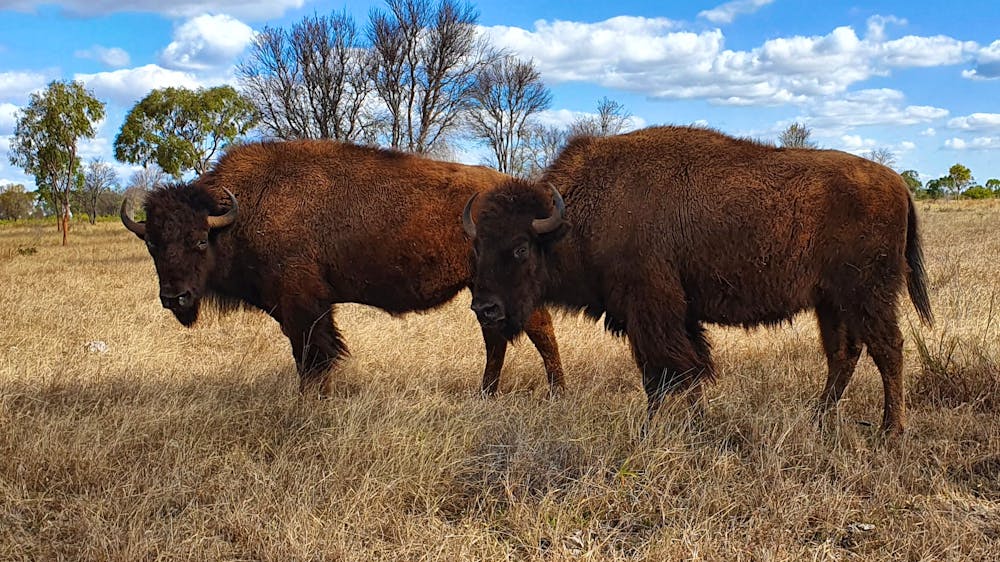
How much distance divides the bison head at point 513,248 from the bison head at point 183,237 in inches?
95.3

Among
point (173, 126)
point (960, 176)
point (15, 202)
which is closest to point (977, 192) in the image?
point (960, 176)

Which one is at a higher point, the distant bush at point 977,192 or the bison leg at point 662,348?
the distant bush at point 977,192

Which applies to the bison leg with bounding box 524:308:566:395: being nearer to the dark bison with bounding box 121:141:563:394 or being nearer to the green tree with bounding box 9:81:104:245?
the dark bison with bounding box 121:141:563:394

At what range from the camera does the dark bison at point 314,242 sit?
252 inches

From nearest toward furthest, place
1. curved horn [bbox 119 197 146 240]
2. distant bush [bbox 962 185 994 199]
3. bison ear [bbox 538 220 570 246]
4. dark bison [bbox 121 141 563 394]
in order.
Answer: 1. bison ear [bbox 538 220 570 246]
2. dark bison [bbox 121 141 563 394]
3. curved horn [bbox 119 197 146 240]
4. distant bush [bbox 962 185 994 199]

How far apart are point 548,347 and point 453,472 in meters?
2.76

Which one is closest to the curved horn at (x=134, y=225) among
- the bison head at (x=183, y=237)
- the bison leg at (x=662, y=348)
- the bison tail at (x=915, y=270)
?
the bison head at (x=183, y=237)

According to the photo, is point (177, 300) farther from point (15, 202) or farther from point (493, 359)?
point (15, 202)

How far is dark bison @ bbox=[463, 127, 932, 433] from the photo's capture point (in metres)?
5.18

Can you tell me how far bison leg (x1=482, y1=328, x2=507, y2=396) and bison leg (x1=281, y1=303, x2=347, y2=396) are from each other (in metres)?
1.33

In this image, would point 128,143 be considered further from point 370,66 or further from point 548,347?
point 548,347

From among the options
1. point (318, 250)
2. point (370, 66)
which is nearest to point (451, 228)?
point (318, 250)

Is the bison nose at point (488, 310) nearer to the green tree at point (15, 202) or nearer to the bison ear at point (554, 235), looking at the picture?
the bison ear at point (554, 235)

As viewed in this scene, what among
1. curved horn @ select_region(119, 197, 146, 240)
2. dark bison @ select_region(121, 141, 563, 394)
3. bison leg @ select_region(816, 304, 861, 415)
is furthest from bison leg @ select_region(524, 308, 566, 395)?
curved horn @ select_region(119, 197, 146, 240)
